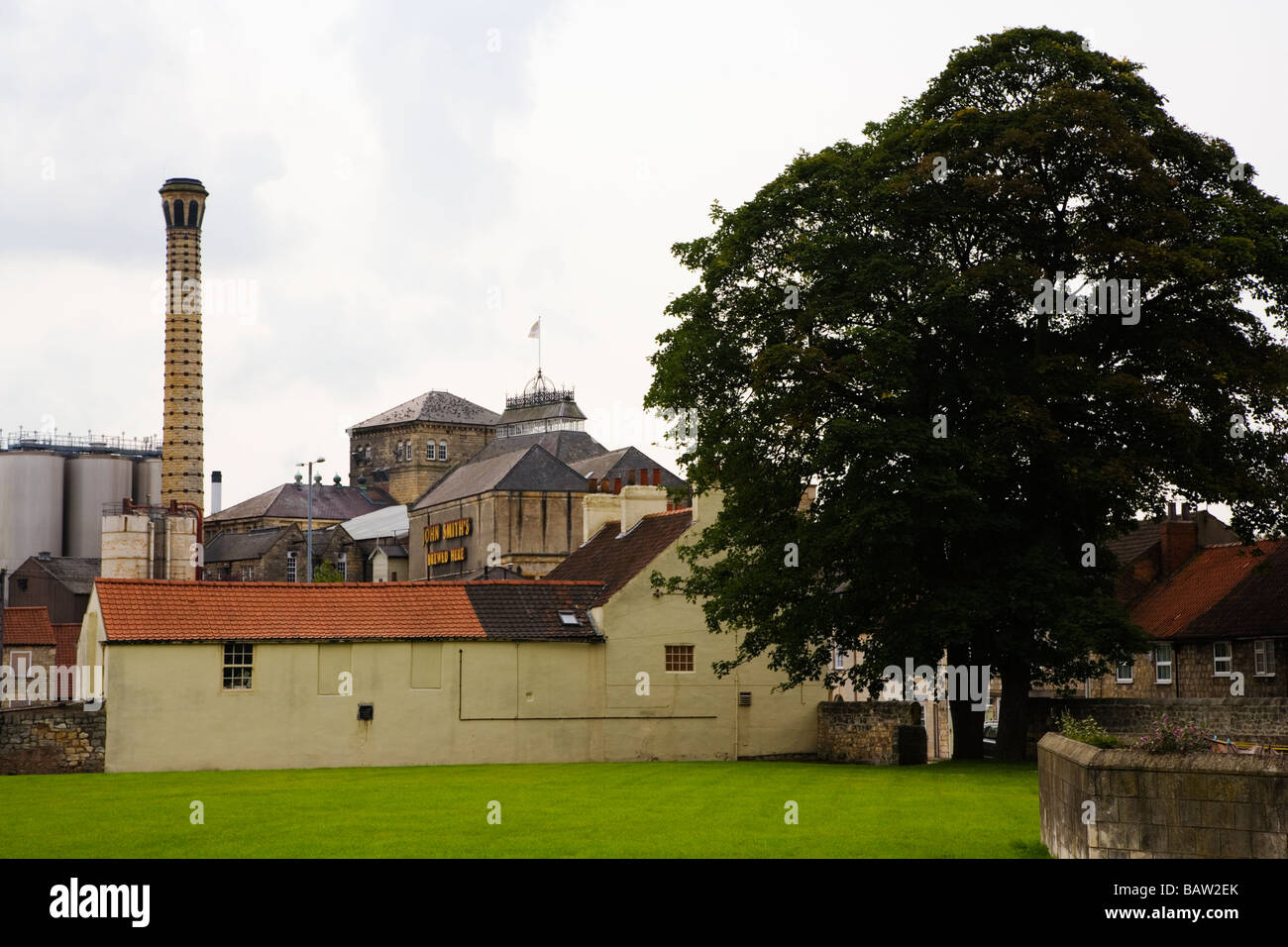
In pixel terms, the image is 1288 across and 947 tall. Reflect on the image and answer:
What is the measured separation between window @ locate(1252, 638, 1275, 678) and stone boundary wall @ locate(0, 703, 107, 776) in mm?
35651

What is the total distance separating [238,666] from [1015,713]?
63.0ft

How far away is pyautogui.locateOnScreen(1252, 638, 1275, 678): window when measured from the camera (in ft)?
171

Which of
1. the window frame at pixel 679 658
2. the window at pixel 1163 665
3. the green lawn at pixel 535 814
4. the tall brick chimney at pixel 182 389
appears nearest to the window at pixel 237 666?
the green lawn at pixel 535 814

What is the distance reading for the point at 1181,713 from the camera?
33.9 m

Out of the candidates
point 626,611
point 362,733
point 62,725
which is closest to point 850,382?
point 626,611

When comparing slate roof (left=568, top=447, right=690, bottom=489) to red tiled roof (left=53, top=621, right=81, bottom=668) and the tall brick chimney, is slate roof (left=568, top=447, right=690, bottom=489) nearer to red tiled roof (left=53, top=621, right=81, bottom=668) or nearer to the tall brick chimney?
the tall brick chimney

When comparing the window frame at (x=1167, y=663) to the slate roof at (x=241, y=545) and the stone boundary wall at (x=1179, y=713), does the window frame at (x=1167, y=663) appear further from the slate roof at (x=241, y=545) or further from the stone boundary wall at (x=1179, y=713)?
the slate roof at (x=241, y=545)

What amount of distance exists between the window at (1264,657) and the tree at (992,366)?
16466mm

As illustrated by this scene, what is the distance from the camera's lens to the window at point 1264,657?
52.2 metres

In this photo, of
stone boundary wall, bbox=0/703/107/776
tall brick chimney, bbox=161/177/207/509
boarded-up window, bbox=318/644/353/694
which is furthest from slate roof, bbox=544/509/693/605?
tall brick chimney, bbox=161/177/207/509

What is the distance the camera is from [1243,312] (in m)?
36.2

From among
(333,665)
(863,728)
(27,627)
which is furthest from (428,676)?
(27,627)

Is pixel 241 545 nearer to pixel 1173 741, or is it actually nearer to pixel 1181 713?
pixel 1181 713
